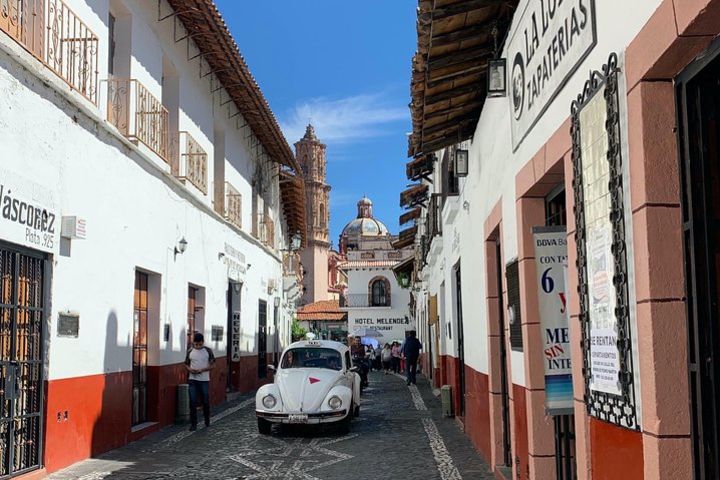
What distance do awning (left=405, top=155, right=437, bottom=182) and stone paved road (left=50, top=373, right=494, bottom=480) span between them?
251 inches

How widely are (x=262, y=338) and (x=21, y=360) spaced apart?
16317mm

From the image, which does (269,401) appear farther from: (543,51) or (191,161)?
(543,51)

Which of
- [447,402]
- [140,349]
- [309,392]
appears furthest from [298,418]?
[447,402]

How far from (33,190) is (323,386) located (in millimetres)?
6160

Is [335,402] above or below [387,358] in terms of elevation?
above

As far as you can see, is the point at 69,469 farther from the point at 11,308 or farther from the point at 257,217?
the point at 257,217

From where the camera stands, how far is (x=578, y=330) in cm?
495

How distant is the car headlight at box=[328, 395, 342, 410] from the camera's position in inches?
511

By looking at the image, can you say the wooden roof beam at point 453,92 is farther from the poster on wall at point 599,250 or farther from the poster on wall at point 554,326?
the poster on wall at point 599,250

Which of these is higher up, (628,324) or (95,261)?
(95,261)

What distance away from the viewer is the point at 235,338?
2036cm

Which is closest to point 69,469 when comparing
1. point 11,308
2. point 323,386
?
point 11,308

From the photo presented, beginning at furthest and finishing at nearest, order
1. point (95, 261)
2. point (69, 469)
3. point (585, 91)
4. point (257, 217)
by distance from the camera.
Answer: point (257, 217), point (95, 261), point (69, 469), point (585, 91)

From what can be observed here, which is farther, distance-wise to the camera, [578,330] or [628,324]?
[578,330]
